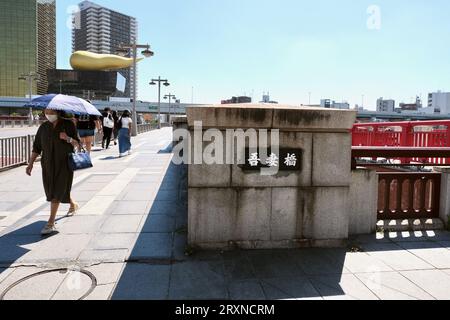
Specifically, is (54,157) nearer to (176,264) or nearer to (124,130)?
(176,264)

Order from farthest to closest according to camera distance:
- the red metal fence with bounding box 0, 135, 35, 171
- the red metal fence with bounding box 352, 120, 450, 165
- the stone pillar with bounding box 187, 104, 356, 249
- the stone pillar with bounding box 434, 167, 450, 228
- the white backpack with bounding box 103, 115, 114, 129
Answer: the white backpack with bounding box 103, 115, 114, 129 → the red metal fence with bounding box 0, 135, 35, 171 → the red metal fence with bounding box 352, 120, 450, 165 → the stone pillar with bounding box 434, 167, 450, 228 → the stone pillar with bounding box 187, 104, 356, 249

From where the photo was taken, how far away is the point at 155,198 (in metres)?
7.25

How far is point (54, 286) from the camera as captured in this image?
11.3 feet

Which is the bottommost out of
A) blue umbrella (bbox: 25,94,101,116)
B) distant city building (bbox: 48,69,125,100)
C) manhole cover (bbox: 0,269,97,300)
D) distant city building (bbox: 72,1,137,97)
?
manhole cover (bbox: 0,269,97,300)

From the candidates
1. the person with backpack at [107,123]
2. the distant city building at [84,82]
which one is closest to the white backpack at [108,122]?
the person with backpack at [107,123]

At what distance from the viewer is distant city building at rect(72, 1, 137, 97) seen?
16062 centimetres

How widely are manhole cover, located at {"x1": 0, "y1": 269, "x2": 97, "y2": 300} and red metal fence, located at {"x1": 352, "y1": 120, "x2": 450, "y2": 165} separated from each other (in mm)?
8989

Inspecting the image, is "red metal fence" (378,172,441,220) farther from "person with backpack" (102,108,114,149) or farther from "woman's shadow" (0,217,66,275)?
"person with backpack" (102,108,114,149)

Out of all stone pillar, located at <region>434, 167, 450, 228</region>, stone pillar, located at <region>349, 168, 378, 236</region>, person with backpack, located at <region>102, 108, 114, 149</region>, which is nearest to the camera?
stone pillar, located at <region>349, 168, 378, 236</region>

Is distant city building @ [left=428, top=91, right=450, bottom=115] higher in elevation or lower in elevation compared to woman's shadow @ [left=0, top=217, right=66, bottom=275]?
higher

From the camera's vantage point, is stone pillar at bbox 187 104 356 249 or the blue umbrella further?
the blue umbrella

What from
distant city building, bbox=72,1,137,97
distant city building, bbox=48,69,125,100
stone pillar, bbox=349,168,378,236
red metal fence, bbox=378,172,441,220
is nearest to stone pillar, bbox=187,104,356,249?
stone pillar, bbox=349,168,378,236
